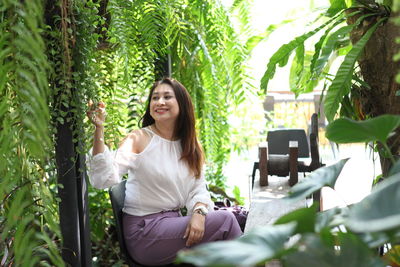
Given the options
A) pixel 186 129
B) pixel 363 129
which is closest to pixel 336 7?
pixel 186 129

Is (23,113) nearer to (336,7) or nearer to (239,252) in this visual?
(239,252)

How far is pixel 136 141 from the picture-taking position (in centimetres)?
237

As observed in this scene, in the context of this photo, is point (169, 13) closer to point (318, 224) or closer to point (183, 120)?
point (183, 120)

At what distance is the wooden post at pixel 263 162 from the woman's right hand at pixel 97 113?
966mm

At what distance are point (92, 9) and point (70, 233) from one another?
2.48ft

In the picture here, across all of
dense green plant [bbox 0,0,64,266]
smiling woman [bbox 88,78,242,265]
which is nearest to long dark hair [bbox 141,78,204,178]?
Answer: smiling woman [bbox 88,78,242,265]

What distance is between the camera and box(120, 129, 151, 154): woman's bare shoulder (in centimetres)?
233

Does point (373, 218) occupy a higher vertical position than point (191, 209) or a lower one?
higher

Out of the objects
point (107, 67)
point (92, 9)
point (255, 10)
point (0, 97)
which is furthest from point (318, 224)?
point (255, 10)

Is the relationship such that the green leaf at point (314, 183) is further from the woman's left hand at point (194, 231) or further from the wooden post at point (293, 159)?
the wooden post at point (293, 159)

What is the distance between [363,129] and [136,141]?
4.48ft

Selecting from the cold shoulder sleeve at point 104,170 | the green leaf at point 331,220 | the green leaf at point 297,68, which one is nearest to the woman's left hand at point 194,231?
the cold shoulder sleeve at point 104,170

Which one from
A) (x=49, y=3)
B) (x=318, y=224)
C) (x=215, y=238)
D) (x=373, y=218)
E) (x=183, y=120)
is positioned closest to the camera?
(x=373, y=218)

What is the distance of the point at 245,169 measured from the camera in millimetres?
5938
